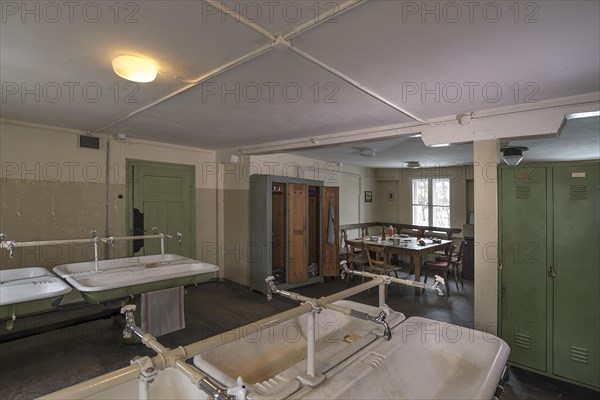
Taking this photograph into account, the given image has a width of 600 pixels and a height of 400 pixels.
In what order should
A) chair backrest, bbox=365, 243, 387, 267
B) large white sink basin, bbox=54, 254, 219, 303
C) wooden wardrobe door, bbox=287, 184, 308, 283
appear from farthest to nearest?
wooden wardrobe door, bbox=287, 184, 308, 283 → chair backrest, bbox=365, 243, 387, 267 → large white sink basin, bbox=54, 254, 219, 303

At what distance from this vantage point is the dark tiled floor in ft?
8.22

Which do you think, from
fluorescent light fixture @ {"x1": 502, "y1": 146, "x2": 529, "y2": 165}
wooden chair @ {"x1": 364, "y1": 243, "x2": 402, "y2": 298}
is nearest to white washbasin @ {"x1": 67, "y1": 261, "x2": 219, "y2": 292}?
wooden chair @ {"x1": 364, "y1": 243, "x2": 402, "y2": 298}

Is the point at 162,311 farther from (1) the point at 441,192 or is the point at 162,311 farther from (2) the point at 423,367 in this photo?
(1) the point at 441,192

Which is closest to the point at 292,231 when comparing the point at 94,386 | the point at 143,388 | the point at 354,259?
the point at 354,259

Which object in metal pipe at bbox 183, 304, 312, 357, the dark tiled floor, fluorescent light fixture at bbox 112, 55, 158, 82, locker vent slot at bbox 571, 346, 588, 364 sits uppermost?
fluorescent light fixture at bbox 112, 55, 158, 82

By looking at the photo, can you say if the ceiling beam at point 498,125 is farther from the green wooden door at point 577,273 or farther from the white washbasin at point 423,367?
the white washbasin at point 423,367

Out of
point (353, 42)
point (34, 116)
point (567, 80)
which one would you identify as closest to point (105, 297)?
point (34, 116)

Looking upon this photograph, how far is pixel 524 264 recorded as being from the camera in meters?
2.76

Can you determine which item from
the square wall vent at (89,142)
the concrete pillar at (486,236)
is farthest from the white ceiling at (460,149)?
the square wall vent at (89,142)

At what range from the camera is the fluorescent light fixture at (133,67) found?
6.06 ft

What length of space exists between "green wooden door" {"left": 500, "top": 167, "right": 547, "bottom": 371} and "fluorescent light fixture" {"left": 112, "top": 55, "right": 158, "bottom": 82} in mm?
3021

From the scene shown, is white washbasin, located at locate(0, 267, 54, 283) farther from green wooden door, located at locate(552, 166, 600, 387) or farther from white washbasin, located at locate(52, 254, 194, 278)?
green wooden door, located at locate(552, 166, 600, 387)

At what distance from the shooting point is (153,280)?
2.84 m

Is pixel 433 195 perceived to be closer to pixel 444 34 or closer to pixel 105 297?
pixel 444 34
